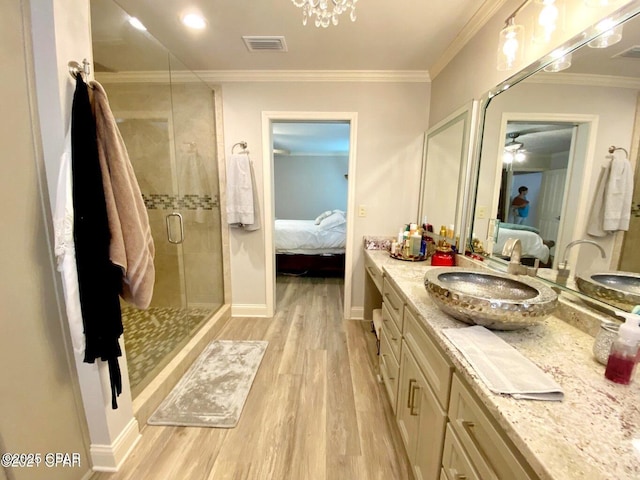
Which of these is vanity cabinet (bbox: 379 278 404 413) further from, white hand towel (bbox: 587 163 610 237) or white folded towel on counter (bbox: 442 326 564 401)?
white hand towel (bbox: 587 163 610 237)

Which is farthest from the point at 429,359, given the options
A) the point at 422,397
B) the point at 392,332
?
the point at 392,332

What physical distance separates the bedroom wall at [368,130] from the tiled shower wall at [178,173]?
0.80 ft

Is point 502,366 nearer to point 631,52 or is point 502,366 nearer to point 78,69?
point 631,52

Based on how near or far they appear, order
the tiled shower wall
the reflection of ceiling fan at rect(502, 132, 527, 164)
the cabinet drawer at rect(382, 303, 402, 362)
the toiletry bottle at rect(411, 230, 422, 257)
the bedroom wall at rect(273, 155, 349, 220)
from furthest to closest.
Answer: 1. the bedroom wall at rect(273, 155, 349, 220)
2. the toiletry bottle at rect(411, 230, 422, 257)
3. the tiled shower wall
4. the cabinet drawer at rect(382, 303, 402, 362)
5. the reflection of ceiling fan at rect(502, 132, 527, 164)

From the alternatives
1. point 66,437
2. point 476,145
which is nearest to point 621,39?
point 476,145

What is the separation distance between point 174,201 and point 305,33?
66.7 inches

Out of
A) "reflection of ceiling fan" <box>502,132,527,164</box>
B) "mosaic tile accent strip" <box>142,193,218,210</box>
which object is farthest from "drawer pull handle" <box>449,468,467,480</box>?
"mosaic tile accent strip" <box>142,193,218,210</box>

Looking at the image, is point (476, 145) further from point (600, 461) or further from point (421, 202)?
point (600, 461)

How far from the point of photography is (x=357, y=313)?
2844mm

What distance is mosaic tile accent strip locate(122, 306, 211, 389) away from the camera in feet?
5.79

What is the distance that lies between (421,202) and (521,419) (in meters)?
2.24


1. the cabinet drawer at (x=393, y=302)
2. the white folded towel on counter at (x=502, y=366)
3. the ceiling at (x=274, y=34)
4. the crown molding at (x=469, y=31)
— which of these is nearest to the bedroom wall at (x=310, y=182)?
the ceiling at (x=274, y=34)

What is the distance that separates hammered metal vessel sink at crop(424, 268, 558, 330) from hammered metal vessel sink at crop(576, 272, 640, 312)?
0.47ft

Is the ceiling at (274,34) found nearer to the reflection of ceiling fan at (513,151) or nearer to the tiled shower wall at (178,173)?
the tiled shower wall at (178,173)
